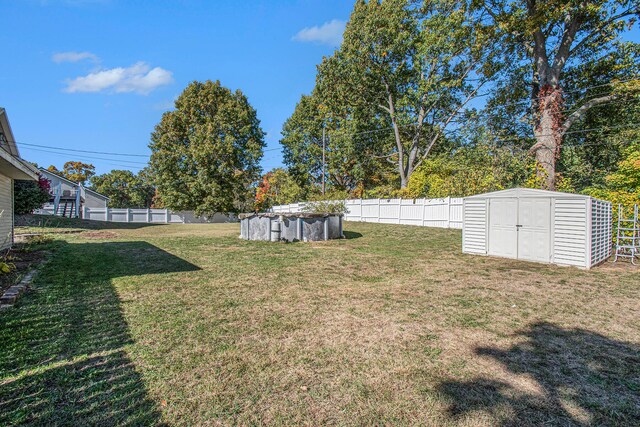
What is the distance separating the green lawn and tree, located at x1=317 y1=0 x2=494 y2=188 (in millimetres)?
17433

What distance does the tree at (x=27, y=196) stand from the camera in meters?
14.5

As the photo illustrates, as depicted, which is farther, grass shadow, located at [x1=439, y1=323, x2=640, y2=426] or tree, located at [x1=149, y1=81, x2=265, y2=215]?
tree, located at [x1=149, y1=81, x2=265, y2=215]

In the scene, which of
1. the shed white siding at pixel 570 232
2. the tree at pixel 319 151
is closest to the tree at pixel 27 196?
the tree at pixel 319 151

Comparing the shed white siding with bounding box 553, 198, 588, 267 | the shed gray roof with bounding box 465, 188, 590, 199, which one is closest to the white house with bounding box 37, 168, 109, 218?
Answer: the shed gray roof with bounding box 465, 188, 590, 199

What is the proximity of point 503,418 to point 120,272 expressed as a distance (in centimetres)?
636

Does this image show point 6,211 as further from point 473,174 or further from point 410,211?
point 473,174

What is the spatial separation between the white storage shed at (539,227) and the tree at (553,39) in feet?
23.6

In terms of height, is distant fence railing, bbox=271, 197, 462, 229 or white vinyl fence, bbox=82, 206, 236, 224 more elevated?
distant fence railing, bbox=271, 197, 462, 229

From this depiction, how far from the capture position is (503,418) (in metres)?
2.00

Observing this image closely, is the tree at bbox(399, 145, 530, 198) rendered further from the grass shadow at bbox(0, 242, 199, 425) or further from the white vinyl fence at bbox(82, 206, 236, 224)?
the white vinyl fence at bbox(82, 206, 236, 224)

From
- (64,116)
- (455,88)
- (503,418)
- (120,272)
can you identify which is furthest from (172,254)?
(64,116)

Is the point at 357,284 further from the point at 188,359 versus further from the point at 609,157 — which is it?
the point at 609,157

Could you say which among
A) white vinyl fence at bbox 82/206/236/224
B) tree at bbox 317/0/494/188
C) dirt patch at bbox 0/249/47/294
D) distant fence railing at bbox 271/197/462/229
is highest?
tree at bbox 317/0/494/188

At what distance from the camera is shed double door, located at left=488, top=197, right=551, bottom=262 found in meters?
7.38
